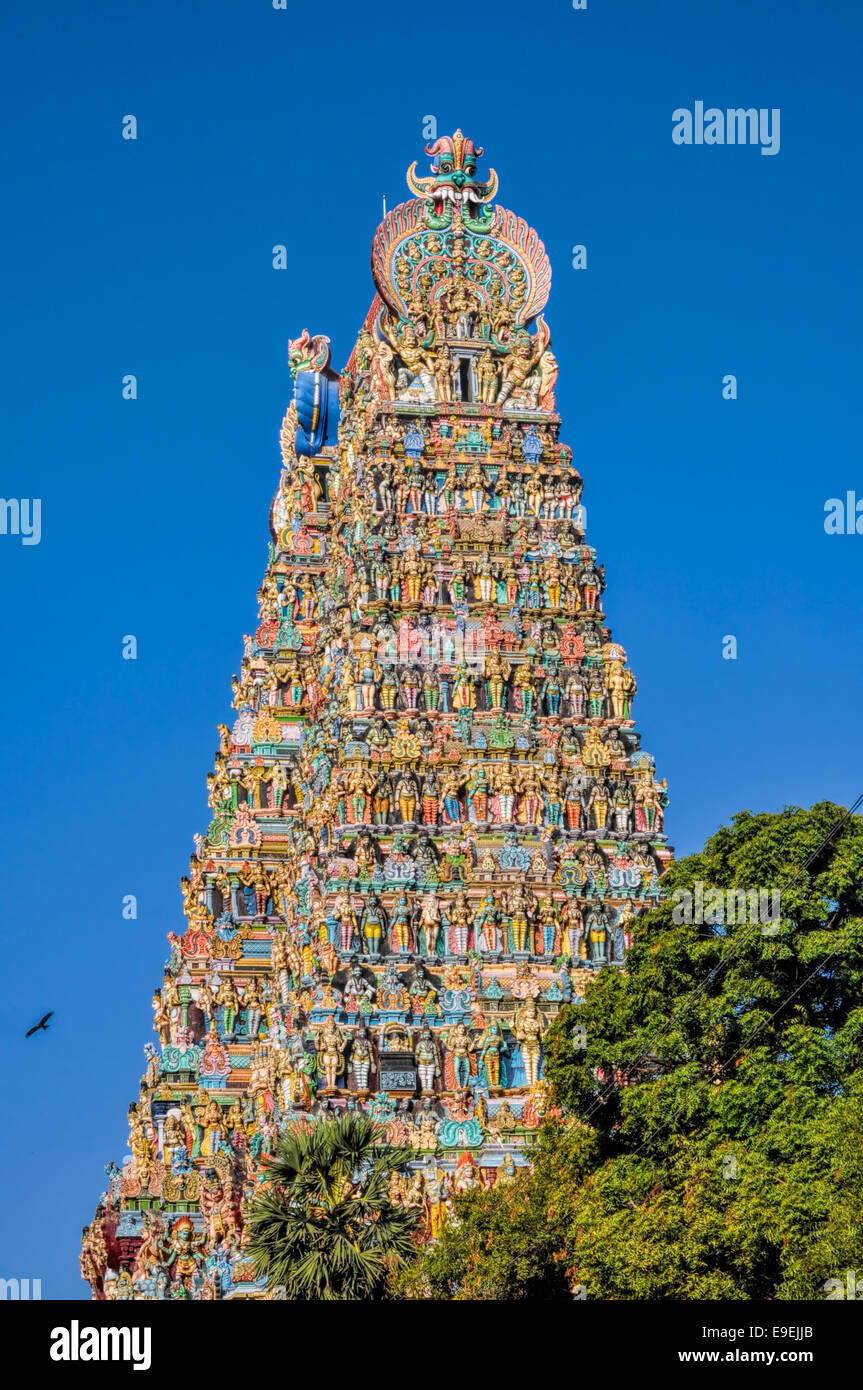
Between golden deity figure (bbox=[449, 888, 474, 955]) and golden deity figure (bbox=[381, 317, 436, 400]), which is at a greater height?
golden deity figure (bbox=[381, 317, 436, 400])

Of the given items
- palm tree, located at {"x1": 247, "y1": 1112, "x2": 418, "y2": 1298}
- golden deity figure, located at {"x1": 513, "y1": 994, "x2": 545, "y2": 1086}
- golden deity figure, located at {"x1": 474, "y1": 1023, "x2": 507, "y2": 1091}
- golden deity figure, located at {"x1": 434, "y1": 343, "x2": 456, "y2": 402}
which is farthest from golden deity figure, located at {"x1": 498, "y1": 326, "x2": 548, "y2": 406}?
palm tree, located at {"x1": 247, "y1": 1112, "x2": 418, "y2": 1298}

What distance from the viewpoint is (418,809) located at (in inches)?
2630

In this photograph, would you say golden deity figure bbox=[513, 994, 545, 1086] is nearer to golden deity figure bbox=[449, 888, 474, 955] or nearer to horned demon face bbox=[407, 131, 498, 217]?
golden deity figure bbox=[449, 888, 474, 955]

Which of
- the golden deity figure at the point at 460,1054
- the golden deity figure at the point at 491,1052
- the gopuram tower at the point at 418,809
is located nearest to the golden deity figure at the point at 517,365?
the gopuram tower at the point at 418,809

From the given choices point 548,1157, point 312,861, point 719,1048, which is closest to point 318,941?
point 312,861

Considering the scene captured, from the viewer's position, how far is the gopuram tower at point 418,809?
62062 millimetres

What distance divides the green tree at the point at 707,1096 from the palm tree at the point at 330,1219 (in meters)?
1.45

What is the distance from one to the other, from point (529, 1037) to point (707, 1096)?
43.8ft

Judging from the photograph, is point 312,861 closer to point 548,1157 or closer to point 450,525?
point 450,525

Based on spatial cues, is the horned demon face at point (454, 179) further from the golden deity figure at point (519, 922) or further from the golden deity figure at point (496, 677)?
the golden deity figure at point (519, 922)

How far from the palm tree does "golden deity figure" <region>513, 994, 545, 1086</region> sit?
492 inches

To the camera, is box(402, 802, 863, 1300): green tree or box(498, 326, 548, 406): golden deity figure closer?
box(402, 802, 863, 1300): green tree

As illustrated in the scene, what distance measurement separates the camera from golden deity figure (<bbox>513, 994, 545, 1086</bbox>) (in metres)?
62.2

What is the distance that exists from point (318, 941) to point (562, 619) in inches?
549
